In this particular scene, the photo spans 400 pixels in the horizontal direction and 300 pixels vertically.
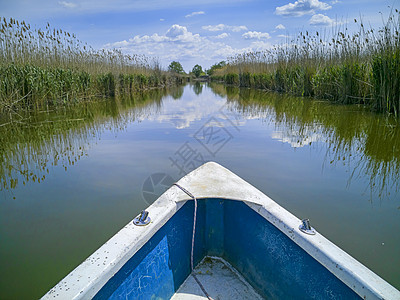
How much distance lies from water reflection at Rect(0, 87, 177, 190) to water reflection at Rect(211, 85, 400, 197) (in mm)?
2847

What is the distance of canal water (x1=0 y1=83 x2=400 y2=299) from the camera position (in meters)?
1.61

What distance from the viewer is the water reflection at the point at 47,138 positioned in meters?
2.76

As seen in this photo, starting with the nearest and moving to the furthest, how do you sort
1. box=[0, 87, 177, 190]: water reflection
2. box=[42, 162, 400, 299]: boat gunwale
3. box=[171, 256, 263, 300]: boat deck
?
box=[42, 162, 400, 299]: boat gunwale → box=[171, 256, 263, 300]: boat deck → box=[0, 87, 177, 190]: water reflection

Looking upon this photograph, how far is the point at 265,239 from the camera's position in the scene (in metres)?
1.17

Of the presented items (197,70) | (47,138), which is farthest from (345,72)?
(197,70)

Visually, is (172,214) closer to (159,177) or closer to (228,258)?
(228,258)

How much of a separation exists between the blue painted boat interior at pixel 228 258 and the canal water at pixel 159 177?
678mm

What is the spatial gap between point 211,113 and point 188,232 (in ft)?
17.8

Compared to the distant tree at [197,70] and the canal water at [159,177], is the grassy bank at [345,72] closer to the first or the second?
the canal water at [159,177]

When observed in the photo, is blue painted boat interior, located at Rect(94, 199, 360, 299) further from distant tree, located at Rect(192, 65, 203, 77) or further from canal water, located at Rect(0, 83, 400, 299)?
distant tree, located at Rect(192, 65, 203, 77)

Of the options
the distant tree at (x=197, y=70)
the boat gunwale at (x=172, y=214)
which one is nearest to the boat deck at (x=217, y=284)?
the boat gunwale at (x=172, y=214)

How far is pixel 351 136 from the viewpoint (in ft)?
12.4

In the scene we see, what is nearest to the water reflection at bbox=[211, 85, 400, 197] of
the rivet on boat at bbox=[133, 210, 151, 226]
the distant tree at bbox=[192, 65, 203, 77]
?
the rivet on boat at bbox=[133, 210, 151, 226]

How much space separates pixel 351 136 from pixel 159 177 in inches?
113
